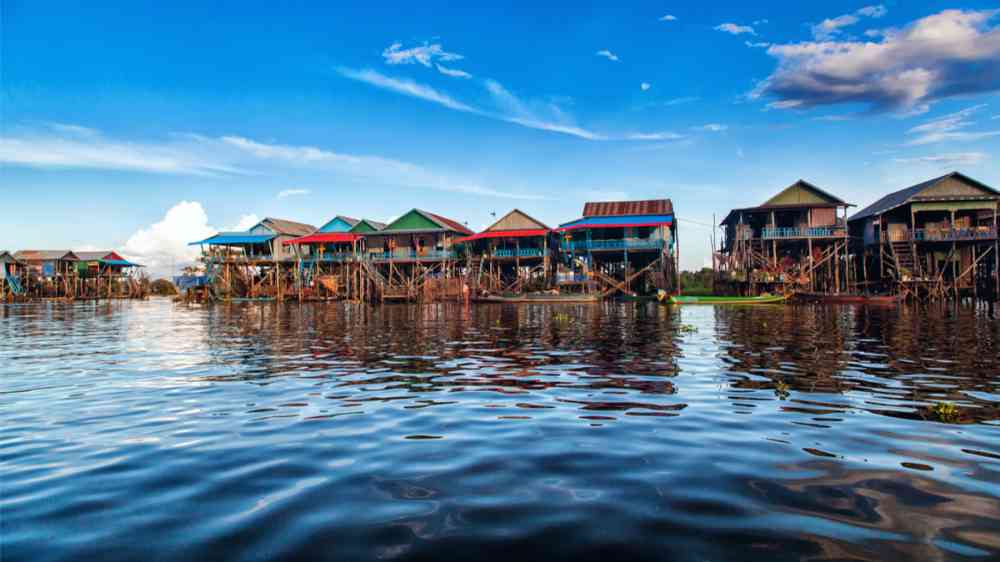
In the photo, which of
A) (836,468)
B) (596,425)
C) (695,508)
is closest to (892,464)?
(836,468)

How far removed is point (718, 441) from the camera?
18.7ft

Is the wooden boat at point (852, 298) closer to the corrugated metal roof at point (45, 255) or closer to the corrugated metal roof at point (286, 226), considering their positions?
the corrugated metal roof at point (286, 226)

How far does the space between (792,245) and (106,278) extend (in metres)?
84.4

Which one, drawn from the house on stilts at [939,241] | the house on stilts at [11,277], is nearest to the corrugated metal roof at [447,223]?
the house on stilts at [939,241]

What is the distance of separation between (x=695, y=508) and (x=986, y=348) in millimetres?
13689

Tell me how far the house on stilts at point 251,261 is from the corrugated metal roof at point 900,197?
5038 centimetres

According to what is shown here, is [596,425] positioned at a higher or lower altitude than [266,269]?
lower

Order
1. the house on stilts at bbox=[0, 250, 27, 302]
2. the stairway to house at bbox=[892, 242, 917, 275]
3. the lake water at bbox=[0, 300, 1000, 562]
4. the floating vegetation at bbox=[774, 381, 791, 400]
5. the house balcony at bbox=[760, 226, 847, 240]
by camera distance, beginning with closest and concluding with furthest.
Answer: the lake water at bbox=[0, 300, 1000, 562]
the floating vegetation at bbox=[774, 381, 791, 400]
the stairway to house at bbox=[892, 242, 917, 275]
the house balcony at bbox=[760, 226, 847, 240]
the house on stilts at bbox=[0, 250, 27, 302]

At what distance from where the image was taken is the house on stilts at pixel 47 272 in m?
70.4

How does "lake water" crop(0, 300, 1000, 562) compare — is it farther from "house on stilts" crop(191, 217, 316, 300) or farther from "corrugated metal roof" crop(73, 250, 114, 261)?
"corrugated metal roof" crop(73, 250, 114, 261)

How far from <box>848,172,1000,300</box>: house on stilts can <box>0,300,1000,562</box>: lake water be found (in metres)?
35.3

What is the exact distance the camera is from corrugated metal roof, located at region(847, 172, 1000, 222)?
131 feet

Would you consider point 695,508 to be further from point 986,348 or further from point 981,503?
point 986,348

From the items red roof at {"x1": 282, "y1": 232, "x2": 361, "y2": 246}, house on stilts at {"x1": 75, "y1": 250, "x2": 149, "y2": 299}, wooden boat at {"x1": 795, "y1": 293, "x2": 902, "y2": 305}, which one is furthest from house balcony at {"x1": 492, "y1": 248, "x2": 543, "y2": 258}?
house on stilts at {"x1": 75, "y1": 250, "x2": 149, "y2": 299}
